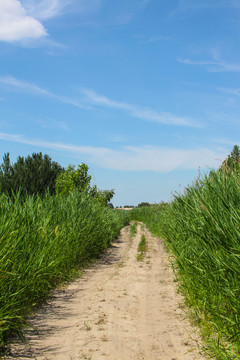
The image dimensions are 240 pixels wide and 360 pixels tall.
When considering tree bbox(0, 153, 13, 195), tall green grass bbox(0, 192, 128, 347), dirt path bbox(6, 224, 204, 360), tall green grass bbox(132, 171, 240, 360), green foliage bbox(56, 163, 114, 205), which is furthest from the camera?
tree bbox(0, 153, 13, 195)

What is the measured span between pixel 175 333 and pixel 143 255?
820 centimetres

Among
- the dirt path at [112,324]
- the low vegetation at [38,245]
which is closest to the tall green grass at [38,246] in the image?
the low vegetation at [38,245]

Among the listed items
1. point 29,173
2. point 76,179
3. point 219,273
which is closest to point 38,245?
point 219,273

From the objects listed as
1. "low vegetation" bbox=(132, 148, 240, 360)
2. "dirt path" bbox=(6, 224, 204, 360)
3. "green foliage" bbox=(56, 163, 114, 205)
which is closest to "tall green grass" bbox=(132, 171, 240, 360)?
"low vegetation" bbox=(132, 148, 240, 360)

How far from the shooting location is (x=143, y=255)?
512 inches

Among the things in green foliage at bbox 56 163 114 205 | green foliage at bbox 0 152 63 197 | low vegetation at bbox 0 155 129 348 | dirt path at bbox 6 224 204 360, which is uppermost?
green foliage at bbox 0 152 63 197

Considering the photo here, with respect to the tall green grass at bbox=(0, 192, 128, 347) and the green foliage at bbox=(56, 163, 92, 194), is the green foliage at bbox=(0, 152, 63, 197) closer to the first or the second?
the green foliage at bbox=(56, 163, 92, 194)

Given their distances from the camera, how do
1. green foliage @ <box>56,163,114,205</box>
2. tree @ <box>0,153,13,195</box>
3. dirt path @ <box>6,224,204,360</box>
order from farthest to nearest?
1. tree @ <box>0,153,13,195</box>
2. green foliage @ <box>56,163,114,205</box>
3. dirt path @ <box>6,224,204,360</box>

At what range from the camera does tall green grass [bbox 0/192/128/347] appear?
461cm

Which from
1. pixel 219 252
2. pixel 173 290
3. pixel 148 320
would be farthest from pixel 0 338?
pixel 173 290

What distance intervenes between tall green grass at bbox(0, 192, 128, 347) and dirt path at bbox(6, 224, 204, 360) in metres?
0.35

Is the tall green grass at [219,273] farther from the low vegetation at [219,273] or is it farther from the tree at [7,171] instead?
the tree at [7,171]

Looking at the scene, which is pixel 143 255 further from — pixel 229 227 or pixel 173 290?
pixel 229 227

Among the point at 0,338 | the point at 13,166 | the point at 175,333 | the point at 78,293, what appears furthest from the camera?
the point at 13,166
